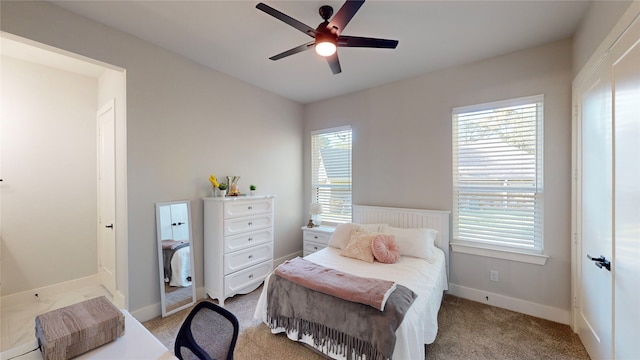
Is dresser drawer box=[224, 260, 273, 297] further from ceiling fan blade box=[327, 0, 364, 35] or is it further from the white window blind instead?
ceiling fan blade box=[327, 0, 364, 35]

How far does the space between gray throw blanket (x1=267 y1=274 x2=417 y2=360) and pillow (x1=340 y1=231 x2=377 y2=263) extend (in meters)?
0.78

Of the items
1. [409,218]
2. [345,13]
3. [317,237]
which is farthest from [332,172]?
[345,13]

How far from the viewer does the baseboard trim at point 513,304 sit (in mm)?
2535

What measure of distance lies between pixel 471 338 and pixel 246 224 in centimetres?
264

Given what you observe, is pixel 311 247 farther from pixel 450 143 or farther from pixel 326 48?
pixel 326 48

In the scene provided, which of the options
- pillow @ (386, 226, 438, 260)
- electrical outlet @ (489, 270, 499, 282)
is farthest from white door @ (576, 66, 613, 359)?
pillow @ (386, 226, 438, 260)

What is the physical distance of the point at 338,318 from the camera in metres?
1.91

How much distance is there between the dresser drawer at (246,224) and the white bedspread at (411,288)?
35.0 inches

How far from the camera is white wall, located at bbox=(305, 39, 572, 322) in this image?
2553 mm

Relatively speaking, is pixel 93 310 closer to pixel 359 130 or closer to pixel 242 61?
pixel 242 61

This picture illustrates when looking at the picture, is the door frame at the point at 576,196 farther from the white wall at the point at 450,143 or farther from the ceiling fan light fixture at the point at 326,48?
the ceiling fan light fixture at the point at 326,48

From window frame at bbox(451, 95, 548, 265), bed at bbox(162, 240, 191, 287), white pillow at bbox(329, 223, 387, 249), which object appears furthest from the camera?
white pillow at bbox(329, 223, 387, 249)

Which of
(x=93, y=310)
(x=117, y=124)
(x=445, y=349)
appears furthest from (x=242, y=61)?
(x=445, y=349)

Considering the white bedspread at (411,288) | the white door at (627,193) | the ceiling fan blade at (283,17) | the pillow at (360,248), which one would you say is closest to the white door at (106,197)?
the white bedspread at (411,288)
